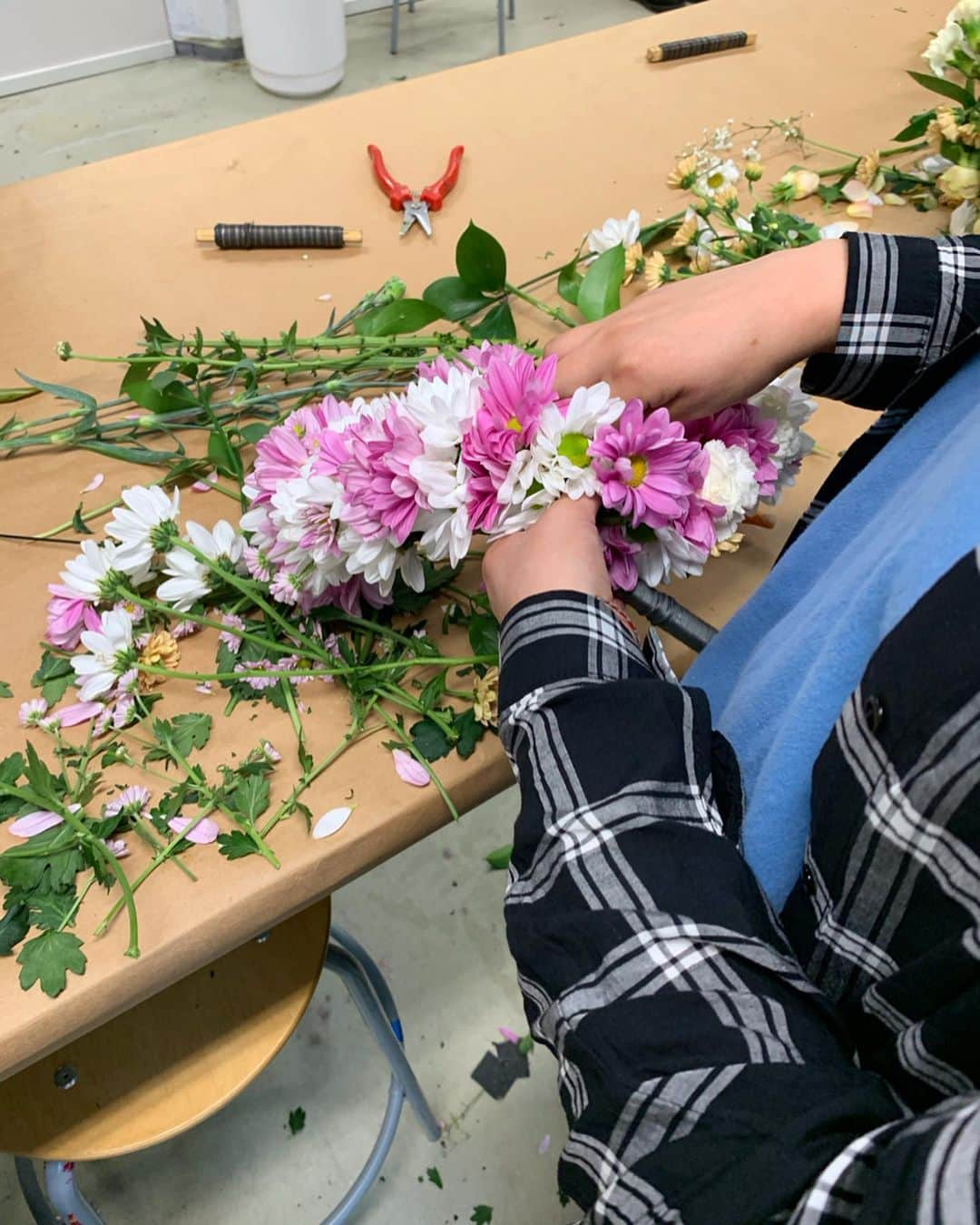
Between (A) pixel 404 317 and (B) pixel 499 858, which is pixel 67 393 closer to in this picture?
(A) pixel 404 317

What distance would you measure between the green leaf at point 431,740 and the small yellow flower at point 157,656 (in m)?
0.16

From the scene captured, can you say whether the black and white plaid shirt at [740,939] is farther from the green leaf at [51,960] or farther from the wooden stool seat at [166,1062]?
the wooden stool seat at [166,1062]

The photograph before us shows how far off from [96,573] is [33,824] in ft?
0.52

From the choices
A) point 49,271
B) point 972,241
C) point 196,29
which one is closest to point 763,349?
point 972,241

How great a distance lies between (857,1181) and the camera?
32 cm

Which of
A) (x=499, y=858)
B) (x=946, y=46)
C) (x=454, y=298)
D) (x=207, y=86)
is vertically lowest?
(x=499, y=858)

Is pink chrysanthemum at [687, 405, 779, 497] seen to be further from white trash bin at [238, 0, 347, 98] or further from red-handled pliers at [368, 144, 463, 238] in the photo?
white trash bin at [238, 0, 347, 98]

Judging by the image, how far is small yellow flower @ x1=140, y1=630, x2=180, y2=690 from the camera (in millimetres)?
589

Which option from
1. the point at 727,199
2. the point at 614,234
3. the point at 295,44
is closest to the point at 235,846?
the point at 614,234

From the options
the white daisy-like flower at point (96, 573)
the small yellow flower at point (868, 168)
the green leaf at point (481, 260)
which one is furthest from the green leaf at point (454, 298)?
the small yellow flower at point (868, 168)

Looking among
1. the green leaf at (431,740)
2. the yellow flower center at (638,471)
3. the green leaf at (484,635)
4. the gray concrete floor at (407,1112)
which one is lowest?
the gray concrete floor at (407,1112)

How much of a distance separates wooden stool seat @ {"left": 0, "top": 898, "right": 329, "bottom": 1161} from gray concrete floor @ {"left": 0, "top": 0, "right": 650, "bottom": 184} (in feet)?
7.45

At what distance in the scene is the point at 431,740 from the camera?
0.57 m

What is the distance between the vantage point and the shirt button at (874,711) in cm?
37
